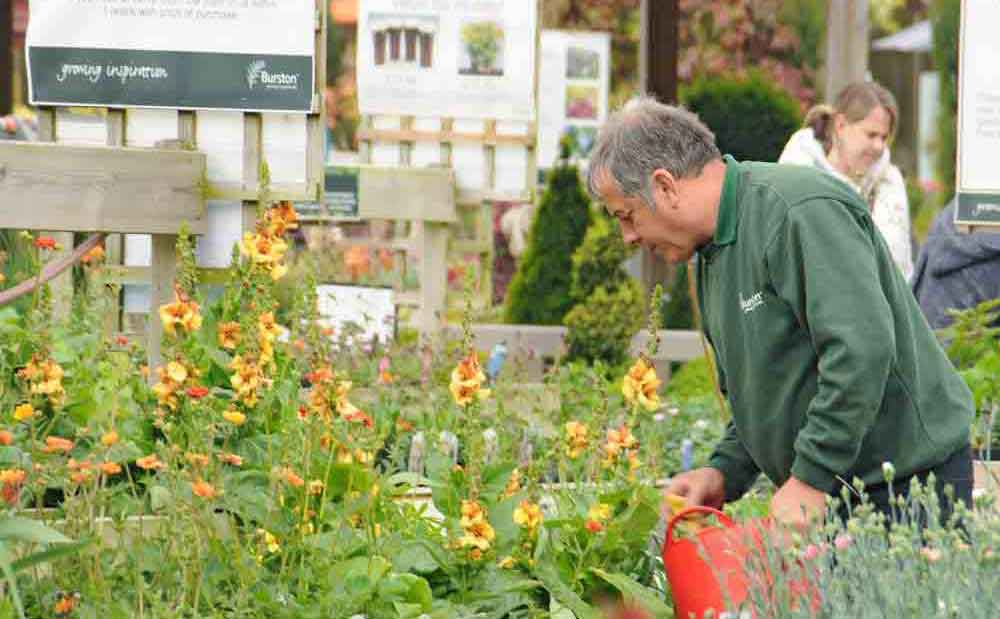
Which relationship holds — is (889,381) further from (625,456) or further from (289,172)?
(289,172)

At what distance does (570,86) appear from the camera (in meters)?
13.0

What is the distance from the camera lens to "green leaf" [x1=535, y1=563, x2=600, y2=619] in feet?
12.2

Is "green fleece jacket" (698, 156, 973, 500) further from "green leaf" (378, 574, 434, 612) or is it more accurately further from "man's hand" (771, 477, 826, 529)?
"green leaf" (378, 574, 434, 612)

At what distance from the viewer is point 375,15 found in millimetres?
7773

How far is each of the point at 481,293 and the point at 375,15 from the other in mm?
4715

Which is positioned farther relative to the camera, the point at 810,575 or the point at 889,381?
the point at 889,381

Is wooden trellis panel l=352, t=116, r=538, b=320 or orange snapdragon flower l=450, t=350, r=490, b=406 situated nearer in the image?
orange snapdragon flower l=450, t=350, r=490, b=406

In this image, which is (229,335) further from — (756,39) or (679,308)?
(756,39)

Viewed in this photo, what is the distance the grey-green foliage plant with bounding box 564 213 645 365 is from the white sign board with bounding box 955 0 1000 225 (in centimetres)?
300

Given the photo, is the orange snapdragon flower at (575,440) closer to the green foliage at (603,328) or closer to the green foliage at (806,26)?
the green foliage at (603,328)

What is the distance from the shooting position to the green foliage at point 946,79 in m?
13.9

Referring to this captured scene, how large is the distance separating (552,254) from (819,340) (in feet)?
23.3

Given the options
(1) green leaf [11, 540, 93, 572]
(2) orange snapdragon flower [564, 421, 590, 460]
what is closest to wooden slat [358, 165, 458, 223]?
(2) orange snapdragon flower [564, 421, 590, 460]

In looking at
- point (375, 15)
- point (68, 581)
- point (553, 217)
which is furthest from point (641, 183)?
point (553, 217)
